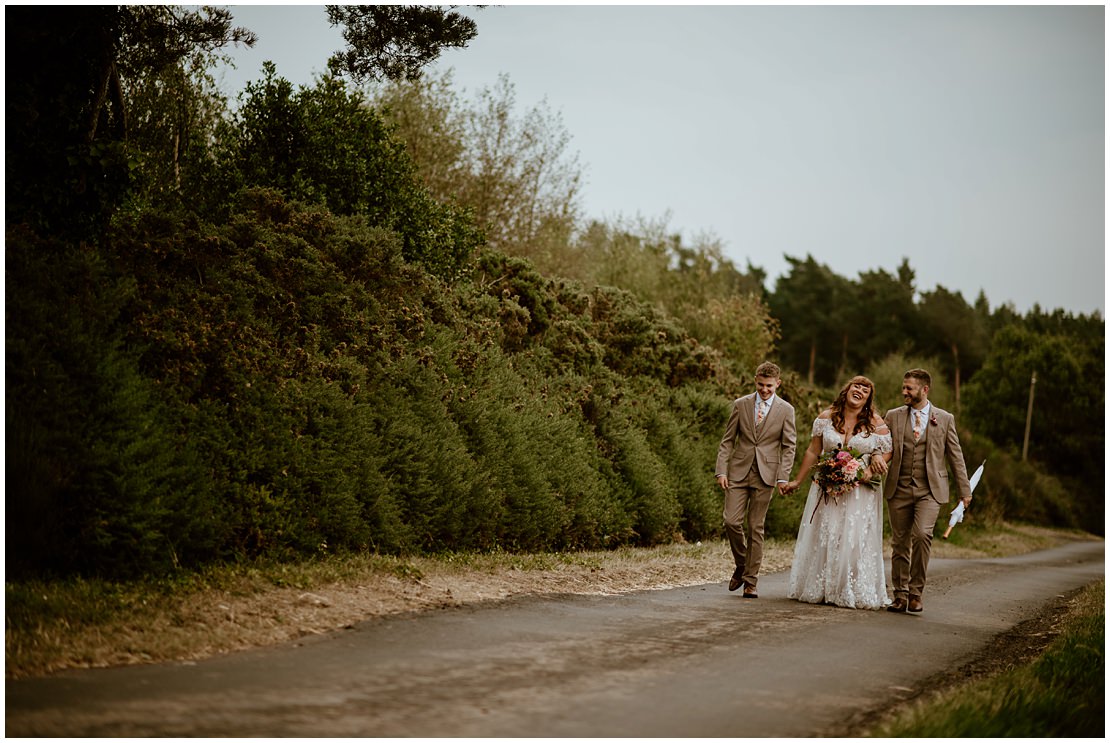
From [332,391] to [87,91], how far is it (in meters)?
4.87

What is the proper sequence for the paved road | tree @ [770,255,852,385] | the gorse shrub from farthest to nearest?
tree @ [770,255,852,385] < the gorse shrub < the paved road

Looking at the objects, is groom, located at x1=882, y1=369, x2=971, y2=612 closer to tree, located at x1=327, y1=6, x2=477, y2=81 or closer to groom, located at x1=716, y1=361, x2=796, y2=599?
Result: groom, located at x1=716, y1=361, x2=796, y2=599

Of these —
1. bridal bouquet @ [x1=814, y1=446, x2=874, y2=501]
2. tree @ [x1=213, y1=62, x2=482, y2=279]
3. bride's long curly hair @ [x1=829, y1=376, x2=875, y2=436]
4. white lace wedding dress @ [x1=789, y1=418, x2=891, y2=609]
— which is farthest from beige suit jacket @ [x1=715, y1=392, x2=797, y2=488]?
tree @ [x1=213, y1=62, x2=482, y2=279]

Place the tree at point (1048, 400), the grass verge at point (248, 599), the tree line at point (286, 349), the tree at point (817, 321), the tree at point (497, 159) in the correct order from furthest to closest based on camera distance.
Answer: the tree at point (817, 321) < the tree at point (1048, 400) < the tree at point (497, 159) < the tree line at point (286, 349) < the grass verge at point (248, 599)

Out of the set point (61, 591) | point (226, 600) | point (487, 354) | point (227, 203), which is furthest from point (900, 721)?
point (227, 203)

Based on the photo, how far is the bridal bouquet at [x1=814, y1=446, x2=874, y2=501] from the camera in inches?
462

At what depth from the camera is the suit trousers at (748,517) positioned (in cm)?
1182

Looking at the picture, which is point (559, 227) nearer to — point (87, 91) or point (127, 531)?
point (87, 91)

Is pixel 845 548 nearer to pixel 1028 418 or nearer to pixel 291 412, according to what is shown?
pixel 291 412

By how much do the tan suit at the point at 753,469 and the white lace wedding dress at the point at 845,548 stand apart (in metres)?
0.50

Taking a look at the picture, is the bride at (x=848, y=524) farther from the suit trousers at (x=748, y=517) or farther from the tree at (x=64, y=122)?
the tree at (x=64, y=122)

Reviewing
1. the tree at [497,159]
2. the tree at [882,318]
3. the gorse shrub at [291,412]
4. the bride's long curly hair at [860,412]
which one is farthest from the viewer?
the tree at [882,318]

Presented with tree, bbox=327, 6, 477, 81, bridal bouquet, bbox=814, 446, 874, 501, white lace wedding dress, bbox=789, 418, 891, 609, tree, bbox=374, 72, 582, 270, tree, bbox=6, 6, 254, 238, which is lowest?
white lace wedding dress, bbox=789, 418, 891, 609

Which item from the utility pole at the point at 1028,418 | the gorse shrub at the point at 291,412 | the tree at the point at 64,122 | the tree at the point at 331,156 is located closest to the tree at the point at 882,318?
the utility pole at the point at 1028,418
